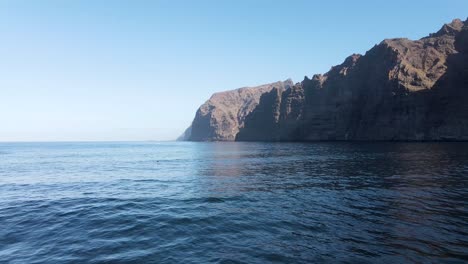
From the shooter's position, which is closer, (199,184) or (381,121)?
(199,184)

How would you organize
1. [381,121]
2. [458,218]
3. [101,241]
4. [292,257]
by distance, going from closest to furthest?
[292,257] → [101,241] → [458,218] → [381,121]

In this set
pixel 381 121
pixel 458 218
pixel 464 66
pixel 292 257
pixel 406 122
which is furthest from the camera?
pixel 381 121

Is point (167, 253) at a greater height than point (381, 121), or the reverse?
point (381, 121)

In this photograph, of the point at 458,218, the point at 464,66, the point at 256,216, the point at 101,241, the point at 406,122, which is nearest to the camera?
the point at 101,241

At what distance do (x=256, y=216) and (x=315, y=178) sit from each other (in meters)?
21.3

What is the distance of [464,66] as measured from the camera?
15838 cm

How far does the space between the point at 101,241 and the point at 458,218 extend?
22755 millimetres

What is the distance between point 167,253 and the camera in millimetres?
15398

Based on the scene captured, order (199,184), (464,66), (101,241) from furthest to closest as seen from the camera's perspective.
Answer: (464,66) < (199,184) < (101,241)

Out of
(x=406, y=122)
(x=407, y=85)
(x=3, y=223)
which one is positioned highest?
(x=407, y=85)

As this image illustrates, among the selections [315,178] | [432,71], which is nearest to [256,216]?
[315,178]

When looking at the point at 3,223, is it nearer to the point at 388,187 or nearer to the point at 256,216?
the point at 256,216

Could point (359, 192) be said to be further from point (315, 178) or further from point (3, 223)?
point (3, 223)

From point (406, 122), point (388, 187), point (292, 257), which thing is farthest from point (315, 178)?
point (406, 122)
